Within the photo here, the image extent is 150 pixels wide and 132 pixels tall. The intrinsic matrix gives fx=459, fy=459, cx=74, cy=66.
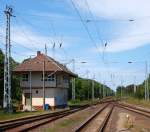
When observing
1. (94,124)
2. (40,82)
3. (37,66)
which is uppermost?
(37,66)

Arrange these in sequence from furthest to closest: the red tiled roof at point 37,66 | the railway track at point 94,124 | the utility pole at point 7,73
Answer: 1. the red tiled roof at point 37,66
2. the utility pole at point 7,73
3. the railway track at point 94,124

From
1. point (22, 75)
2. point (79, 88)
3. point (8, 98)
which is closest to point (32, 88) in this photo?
point (22, 75)

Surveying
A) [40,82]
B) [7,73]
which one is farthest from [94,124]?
[40,82]

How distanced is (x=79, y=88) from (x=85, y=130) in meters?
112

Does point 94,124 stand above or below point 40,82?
below

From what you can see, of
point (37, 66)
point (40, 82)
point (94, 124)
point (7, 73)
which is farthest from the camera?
point (37, 66)

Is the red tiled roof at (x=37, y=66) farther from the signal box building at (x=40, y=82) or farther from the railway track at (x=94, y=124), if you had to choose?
the railway track at (x=94, y=124)

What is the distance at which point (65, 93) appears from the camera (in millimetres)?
85938

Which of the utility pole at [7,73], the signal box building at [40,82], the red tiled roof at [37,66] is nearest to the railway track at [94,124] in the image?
the utility pole at [7,73]

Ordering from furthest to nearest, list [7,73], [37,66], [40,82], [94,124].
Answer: [37,66] → [40,82] → [7,73] → [94,124]

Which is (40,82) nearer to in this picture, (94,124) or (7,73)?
(7,73)

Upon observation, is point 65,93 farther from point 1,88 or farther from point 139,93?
point 139,93

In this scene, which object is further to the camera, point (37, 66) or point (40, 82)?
point (37, 66)

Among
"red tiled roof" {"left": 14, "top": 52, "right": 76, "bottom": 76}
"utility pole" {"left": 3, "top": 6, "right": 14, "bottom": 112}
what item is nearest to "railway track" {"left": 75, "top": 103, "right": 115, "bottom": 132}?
"utility pole" {"left": 3, "top": 6, "right": 14, "bottom": 112}
